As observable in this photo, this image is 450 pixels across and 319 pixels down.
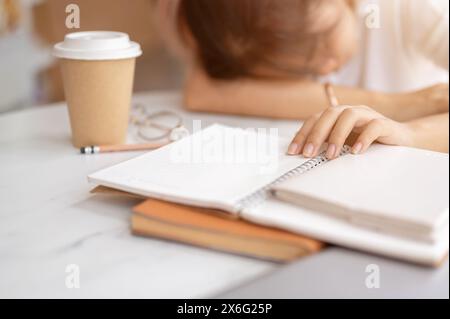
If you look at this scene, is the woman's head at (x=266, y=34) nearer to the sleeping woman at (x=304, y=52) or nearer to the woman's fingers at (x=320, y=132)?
the sleeping woman at (x=304, y=52)

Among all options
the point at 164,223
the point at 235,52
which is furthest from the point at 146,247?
the point at 235,52

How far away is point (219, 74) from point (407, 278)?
0.66 meters

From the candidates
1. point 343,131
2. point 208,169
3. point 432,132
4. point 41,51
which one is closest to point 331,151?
point 343,131

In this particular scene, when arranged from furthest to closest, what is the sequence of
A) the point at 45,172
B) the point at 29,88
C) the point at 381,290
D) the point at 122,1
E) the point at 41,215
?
the point at 29,88, the point at 122,1, the point at 45,172, the point at 41,215, the point at 381,290

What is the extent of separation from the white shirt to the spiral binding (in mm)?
527

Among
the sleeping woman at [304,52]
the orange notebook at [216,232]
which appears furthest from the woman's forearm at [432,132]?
the orange notebook at [216,232]

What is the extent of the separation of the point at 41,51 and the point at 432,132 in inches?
49.8

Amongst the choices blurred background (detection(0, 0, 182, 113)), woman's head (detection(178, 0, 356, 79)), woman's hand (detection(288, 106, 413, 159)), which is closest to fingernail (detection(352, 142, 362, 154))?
woman's hand (detection(288, 106, 413, 159))

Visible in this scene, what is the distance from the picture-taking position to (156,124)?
901 mm

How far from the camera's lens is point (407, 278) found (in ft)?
1.44

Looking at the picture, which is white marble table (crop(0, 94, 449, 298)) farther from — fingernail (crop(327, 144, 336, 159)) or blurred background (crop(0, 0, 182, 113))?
blurred background (crop(0, 0, 182, 113))

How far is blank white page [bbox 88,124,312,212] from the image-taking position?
54 centimetres

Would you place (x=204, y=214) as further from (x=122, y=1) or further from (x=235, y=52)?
(x=122, y=1)

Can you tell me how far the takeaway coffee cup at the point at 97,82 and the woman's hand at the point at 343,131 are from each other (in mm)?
264
